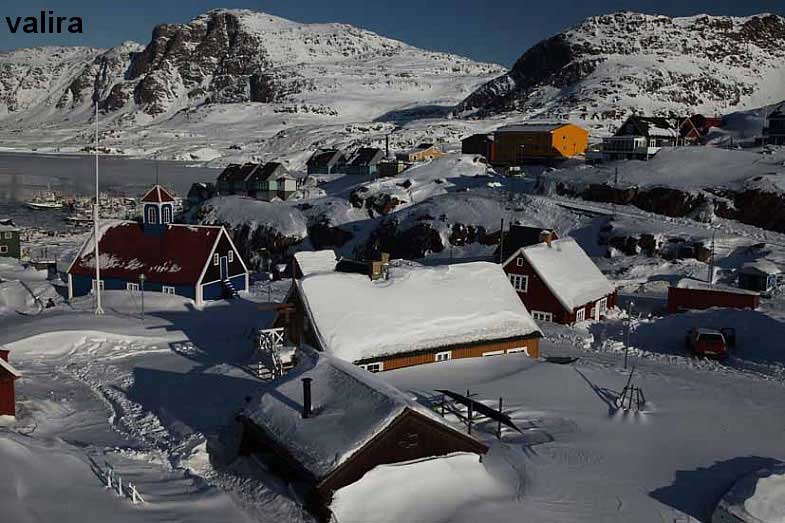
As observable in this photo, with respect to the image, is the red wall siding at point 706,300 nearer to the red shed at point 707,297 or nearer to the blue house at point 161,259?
the red shed at point 707,297

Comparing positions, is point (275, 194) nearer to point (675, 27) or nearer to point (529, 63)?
point (529, 63)

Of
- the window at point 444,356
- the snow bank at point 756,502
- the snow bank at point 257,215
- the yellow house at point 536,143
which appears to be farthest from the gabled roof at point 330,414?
the yellow house at point 536,143

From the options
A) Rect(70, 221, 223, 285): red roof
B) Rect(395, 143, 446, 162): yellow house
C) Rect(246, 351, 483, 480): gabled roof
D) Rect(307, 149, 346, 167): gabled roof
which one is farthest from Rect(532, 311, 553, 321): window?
Rect(307, 149, 346, 167): gabled roof

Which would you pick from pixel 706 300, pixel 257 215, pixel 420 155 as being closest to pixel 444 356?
pixel 706 300

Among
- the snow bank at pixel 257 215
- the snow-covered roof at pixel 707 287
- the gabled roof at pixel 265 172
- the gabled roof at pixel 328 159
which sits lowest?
the snow-covered roof at pixel 707 287

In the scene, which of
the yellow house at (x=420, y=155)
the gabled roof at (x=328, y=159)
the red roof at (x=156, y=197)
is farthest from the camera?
the gabled roof at (x=328, y=159)

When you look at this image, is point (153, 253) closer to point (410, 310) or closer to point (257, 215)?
point (410, 310)

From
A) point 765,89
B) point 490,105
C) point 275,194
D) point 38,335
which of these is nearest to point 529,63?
point 490,105
